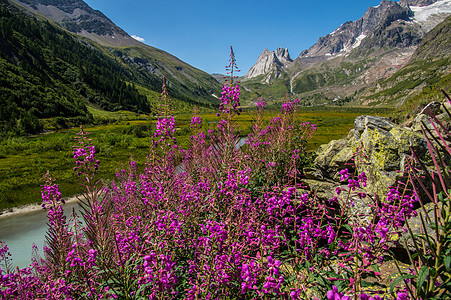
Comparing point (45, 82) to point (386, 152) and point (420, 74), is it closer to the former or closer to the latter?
point (386, 152)

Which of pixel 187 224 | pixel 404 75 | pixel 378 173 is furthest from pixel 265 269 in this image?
pixel 404 75

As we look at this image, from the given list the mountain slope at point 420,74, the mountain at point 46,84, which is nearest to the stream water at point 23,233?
the mountain at point 46,84

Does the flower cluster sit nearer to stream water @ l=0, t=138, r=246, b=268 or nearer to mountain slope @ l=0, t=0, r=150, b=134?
stream water @ l=0, t=138, r=246, b=268

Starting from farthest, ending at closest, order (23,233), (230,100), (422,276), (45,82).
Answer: (45,82) → (23,233) → (230,100) → (422,276)

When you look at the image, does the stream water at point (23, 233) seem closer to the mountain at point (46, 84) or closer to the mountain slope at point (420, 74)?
the mountain at point (46, 84)

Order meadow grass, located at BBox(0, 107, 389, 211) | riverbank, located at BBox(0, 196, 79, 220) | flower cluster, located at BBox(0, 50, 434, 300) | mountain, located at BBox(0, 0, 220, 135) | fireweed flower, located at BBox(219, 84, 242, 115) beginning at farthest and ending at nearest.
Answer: mountain, located at BBox(0, 0, 220, 135)
meadow grass, located at BBox(0, 107, 389, 211)
riverbank, located at BBox(0, 196, 79, 220)
fireweed flower, located at BBox(219, 84, 242, 115)
flower cluster, located at BBox(0, 50, 434, 300)

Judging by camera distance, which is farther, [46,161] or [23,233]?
[46,161]

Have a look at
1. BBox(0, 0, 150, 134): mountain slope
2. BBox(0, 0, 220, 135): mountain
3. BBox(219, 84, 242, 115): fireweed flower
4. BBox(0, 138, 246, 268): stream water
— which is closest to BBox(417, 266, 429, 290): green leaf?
BBox(219, 84, 242, 115): fireweed flower

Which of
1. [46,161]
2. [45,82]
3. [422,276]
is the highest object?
[45,82]

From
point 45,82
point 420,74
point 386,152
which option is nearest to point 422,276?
point 386,152

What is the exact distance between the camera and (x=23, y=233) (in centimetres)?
1416

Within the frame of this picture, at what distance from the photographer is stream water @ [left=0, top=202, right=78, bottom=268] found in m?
11.8

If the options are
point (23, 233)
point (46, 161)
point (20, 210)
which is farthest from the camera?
point (46, 161)

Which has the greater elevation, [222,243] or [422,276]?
[422,276]
